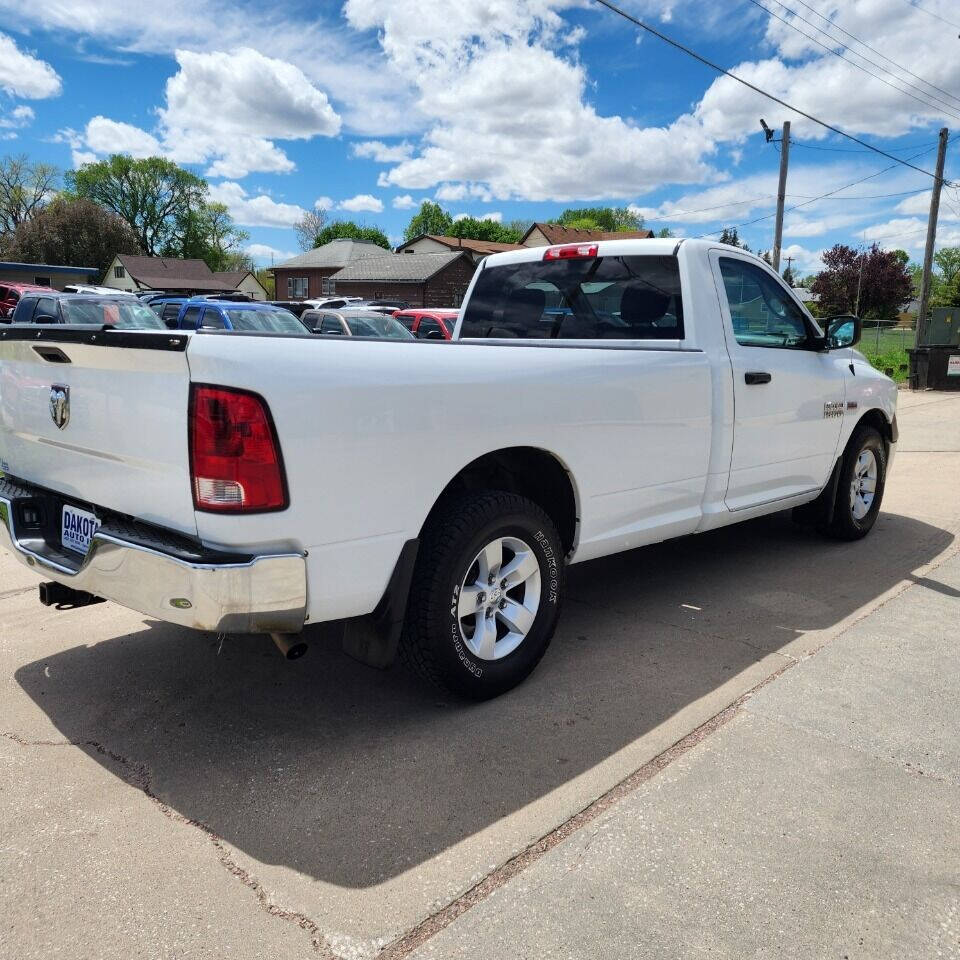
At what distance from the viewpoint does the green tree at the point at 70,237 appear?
239 ft

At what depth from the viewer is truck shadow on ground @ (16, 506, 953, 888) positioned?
8.70 feet

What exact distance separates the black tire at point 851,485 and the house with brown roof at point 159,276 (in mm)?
69790

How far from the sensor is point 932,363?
20.0 meters

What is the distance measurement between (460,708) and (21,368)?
2212mm

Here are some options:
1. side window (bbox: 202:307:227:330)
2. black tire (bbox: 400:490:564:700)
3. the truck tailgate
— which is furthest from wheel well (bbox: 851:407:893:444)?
side window (bbox: 202:307:227:330)

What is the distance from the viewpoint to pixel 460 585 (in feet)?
10.3

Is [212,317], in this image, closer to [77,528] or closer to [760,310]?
[760,310]

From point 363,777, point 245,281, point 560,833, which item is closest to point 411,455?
point 363,777

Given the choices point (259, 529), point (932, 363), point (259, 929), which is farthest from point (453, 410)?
point (932, 363)

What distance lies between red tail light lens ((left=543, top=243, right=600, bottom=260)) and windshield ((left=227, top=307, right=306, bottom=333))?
433 inches

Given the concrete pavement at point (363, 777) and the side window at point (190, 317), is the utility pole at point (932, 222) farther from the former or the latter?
the concrete pavement at point (363, 777)

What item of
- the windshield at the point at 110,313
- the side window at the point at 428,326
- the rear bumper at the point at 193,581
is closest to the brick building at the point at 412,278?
the side window at the point at 428,326

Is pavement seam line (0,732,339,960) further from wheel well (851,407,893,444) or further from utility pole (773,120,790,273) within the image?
utility pole (773,120,790,273)

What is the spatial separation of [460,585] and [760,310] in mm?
2820
